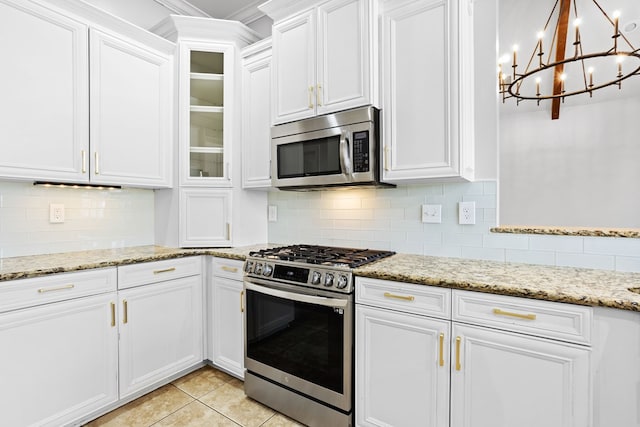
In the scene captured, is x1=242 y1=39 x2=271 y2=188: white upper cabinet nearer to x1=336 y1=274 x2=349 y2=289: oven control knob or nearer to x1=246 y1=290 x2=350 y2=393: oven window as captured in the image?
x1=246 y1=290 x2=350 y2=393: oven window

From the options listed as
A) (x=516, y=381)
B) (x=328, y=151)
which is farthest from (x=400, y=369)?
(x=328, y=151)

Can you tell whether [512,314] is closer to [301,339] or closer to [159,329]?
[301,339]

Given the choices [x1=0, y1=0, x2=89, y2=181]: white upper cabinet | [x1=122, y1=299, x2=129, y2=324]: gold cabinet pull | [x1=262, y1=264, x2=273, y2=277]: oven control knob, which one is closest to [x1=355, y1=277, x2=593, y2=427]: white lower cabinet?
[x1=262, y1=264, x2=273, y2=277]: oven control knob

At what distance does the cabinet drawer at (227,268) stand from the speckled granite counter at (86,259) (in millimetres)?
45

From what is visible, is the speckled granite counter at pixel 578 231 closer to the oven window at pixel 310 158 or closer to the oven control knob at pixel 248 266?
the oven window at pixel 310 158

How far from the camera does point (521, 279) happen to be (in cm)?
138

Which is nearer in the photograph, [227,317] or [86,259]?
[86,259]

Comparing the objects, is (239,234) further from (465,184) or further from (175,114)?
(465,184)

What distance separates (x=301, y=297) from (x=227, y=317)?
2.73ft

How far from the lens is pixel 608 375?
3.65 ft

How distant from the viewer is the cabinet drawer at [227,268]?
2.22 metres

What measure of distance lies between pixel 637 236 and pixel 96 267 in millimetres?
2808

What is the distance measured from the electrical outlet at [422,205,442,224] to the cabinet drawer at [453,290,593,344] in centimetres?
74

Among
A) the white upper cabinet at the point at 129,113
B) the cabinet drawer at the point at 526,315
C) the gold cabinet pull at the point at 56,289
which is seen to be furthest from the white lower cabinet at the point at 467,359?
the white upper cabinet at the point at 129,113
